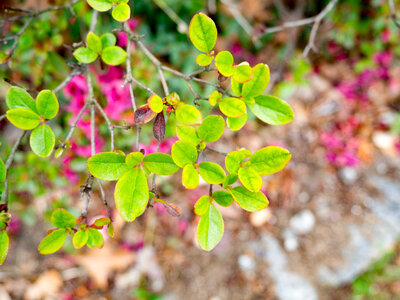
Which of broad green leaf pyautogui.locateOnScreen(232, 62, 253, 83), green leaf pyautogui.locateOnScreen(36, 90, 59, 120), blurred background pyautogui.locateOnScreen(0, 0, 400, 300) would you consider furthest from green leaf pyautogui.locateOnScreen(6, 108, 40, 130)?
blurred background pyautogui.locateOnScreen(0, 0, 400, 300)

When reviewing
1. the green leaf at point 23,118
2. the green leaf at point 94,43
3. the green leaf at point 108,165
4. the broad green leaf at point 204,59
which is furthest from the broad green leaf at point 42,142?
the broad green leaf at point 204,59

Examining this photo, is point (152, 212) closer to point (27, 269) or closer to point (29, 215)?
point (29, 215)

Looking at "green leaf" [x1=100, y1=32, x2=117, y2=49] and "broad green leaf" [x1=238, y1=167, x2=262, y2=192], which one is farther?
"green leaf" [x1=100, y1=32, x2=117, y2=49]

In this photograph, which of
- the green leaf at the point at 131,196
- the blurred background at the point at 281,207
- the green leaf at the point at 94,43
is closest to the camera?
the green leaf at the point at 131,196

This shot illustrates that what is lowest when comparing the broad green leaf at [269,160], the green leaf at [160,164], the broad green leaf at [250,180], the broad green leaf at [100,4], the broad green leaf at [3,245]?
the broad green leaf at [3,245]

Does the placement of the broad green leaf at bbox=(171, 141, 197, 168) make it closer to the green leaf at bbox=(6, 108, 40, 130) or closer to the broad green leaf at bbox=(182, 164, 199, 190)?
the broad green leaf at bbox=(182, 164, 199, 190)

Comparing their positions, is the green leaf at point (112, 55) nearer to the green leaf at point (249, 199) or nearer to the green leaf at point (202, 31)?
the green leaf at point (202, 31)

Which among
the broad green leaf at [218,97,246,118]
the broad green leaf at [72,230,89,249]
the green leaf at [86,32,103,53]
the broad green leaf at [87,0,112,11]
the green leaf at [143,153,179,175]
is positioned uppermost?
the broad green leaf at [87,0,112,11]
